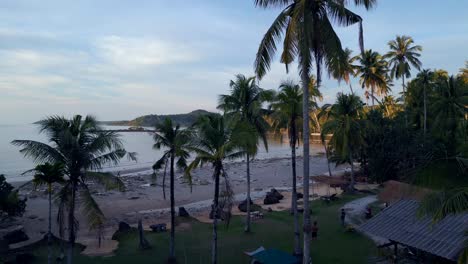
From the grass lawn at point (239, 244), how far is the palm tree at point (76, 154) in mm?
5148

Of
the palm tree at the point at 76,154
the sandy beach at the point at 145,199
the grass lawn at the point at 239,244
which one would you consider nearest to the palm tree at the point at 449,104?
the grass lawn at the point at 239,244

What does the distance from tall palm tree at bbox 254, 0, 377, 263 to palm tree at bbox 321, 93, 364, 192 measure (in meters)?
20.7

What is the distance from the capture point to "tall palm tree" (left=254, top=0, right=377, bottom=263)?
1128 cm

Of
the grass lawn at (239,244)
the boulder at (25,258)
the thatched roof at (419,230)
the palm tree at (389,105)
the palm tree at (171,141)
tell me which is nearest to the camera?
the thatched roof at (419,230)

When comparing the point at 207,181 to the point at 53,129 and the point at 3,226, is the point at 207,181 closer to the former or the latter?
the point at 3,226

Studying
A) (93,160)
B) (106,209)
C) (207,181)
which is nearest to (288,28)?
(93,160)

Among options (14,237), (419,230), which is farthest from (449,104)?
(14,237)

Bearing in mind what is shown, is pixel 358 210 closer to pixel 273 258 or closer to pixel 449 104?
pixel 449 104

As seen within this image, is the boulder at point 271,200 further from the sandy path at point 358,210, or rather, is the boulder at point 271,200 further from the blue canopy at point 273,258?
the blue canopy at point 273,258

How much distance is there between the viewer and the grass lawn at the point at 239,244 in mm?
18184

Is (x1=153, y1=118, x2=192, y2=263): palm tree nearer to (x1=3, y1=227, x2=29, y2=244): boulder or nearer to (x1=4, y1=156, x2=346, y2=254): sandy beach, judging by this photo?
(x1=4, y1=156, x2=346, y2=254): sandy beach

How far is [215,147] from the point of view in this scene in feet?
52.0

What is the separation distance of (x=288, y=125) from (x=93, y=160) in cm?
1008

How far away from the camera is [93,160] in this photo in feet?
49.7
